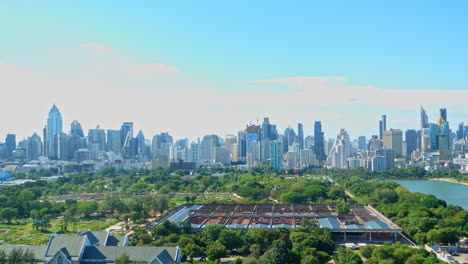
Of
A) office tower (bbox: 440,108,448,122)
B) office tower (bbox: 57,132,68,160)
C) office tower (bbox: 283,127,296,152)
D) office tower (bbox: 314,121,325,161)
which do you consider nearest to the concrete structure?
office tower (bbox: 57,132,68,160)

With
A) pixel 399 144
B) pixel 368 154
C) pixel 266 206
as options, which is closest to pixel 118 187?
pixel 266 206

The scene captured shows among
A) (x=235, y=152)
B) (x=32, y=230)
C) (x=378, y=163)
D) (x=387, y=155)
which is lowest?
(x=32, y=230)

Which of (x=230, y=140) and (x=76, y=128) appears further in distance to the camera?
(x=76, y=128)

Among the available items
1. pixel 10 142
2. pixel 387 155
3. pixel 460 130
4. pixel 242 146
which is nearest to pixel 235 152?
pixel 242 146

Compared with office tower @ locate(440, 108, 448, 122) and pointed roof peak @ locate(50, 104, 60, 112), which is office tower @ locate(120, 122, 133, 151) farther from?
office tower @ locate(440, 108, 448, 122)

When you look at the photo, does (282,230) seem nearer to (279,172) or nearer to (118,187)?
(118,187)

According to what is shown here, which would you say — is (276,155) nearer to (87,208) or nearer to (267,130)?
(267,130)

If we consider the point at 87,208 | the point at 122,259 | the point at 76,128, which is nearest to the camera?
the point at 122,259
